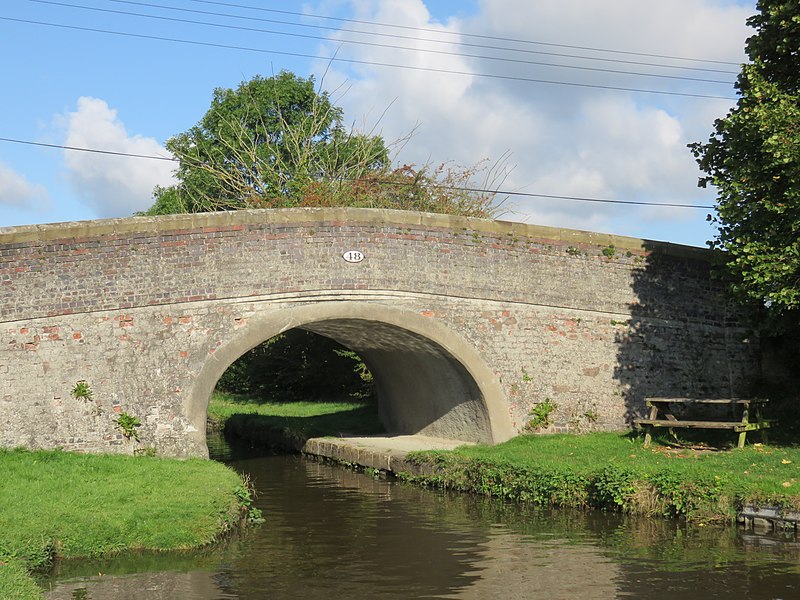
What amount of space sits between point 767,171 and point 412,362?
6848 millimetres

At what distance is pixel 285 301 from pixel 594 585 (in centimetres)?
746

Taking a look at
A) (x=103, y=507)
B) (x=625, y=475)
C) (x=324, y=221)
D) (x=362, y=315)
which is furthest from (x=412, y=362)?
(x=103, y=507)

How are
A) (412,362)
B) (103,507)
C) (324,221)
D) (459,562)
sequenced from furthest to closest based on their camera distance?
1. (412,362)
2. (324,221)
3. (103,507)
4. (459,562)

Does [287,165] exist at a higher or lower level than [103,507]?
higher

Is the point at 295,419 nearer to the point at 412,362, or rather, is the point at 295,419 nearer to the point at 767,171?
the point at 412,362

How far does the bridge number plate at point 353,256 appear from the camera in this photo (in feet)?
47.3

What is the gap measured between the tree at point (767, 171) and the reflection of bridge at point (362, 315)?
275 cm

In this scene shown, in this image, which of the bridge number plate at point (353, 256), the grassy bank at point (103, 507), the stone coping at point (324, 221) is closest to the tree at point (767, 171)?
the stone coping at point (324, 221)

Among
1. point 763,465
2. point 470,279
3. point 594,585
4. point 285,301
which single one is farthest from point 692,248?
point 594,585

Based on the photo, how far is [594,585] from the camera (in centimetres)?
793

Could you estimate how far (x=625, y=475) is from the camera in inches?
436

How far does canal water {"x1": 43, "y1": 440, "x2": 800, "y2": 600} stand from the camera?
7.79 metres

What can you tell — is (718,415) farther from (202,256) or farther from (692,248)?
(202,256)

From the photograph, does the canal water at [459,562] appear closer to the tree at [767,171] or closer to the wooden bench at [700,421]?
the wooden bench at [700,421]
